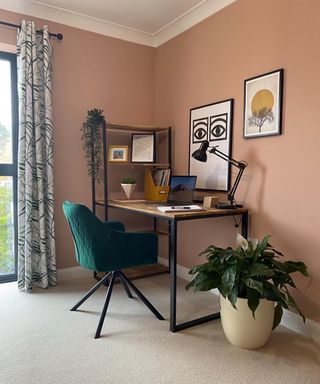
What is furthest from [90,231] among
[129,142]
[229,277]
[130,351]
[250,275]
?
[129,142]

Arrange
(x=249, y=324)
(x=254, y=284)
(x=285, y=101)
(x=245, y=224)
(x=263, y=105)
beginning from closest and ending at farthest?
(x=254, y=284) < (x=249, y=324) < (x=285, y=101) < (x=263, y=105) < (x=245, y=224)

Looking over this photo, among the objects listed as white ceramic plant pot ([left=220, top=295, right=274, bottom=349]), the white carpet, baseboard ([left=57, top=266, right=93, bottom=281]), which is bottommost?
the white carpet

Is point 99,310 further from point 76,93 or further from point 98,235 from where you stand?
point 76,93

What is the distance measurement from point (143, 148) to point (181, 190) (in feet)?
2.38

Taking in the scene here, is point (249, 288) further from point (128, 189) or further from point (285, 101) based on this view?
point (128, 189)

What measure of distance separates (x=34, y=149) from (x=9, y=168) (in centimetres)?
38

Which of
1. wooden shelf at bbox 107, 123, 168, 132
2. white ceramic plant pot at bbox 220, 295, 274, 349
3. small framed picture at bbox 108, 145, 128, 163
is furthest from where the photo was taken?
small framed picture at bbox 108, 145, 128, 163

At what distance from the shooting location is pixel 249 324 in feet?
5.96

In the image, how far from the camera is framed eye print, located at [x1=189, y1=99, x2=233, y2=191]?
8.43 ft

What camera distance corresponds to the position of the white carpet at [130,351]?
1.60 meters

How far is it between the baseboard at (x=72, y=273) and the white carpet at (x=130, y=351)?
21.2 inches

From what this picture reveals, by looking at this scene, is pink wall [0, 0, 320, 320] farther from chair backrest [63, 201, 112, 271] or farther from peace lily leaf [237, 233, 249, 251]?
chair backrest [63, 201, 112, 271]

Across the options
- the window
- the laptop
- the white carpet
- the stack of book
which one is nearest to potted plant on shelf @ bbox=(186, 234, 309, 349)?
the white carpet

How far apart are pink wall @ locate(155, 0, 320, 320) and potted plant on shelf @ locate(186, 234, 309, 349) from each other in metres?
0.28
